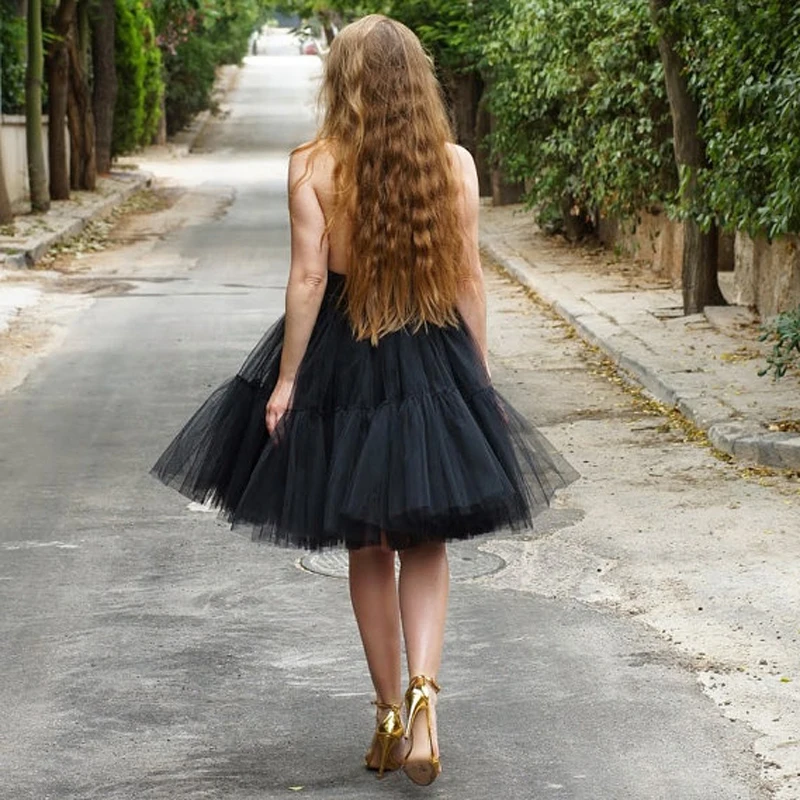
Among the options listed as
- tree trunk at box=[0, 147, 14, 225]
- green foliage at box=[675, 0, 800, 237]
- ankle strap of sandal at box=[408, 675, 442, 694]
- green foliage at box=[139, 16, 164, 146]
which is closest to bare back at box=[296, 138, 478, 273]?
ankle strap of sandal at box=[408, 675, 442, 694]

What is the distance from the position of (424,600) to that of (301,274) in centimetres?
91

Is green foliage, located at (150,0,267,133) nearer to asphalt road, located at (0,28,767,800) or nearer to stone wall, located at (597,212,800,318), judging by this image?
stone wall, located at (597,212,800,318)

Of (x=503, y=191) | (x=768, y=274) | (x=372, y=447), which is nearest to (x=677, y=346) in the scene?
(x=768, y=274)

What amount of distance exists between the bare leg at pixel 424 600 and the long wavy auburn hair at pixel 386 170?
587 mm

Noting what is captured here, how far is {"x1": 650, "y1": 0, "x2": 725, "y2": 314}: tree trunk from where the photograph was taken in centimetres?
1381

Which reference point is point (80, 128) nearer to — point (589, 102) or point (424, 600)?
point (589, 102)

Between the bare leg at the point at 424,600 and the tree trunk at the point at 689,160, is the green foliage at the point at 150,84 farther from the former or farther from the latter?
the bare leg at the point at 424,600

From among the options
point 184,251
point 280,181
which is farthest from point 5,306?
point 280,181

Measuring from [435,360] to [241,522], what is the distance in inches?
26.6

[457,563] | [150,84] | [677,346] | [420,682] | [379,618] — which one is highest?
[150,84]

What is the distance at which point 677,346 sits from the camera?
12.9 m

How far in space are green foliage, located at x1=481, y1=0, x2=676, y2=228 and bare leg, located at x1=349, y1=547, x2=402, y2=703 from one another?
35.6ft

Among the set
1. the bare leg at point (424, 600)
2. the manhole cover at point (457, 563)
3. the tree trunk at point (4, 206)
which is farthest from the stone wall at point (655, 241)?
the bare leg at point (424, 600)

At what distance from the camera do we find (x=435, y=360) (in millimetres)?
4742
